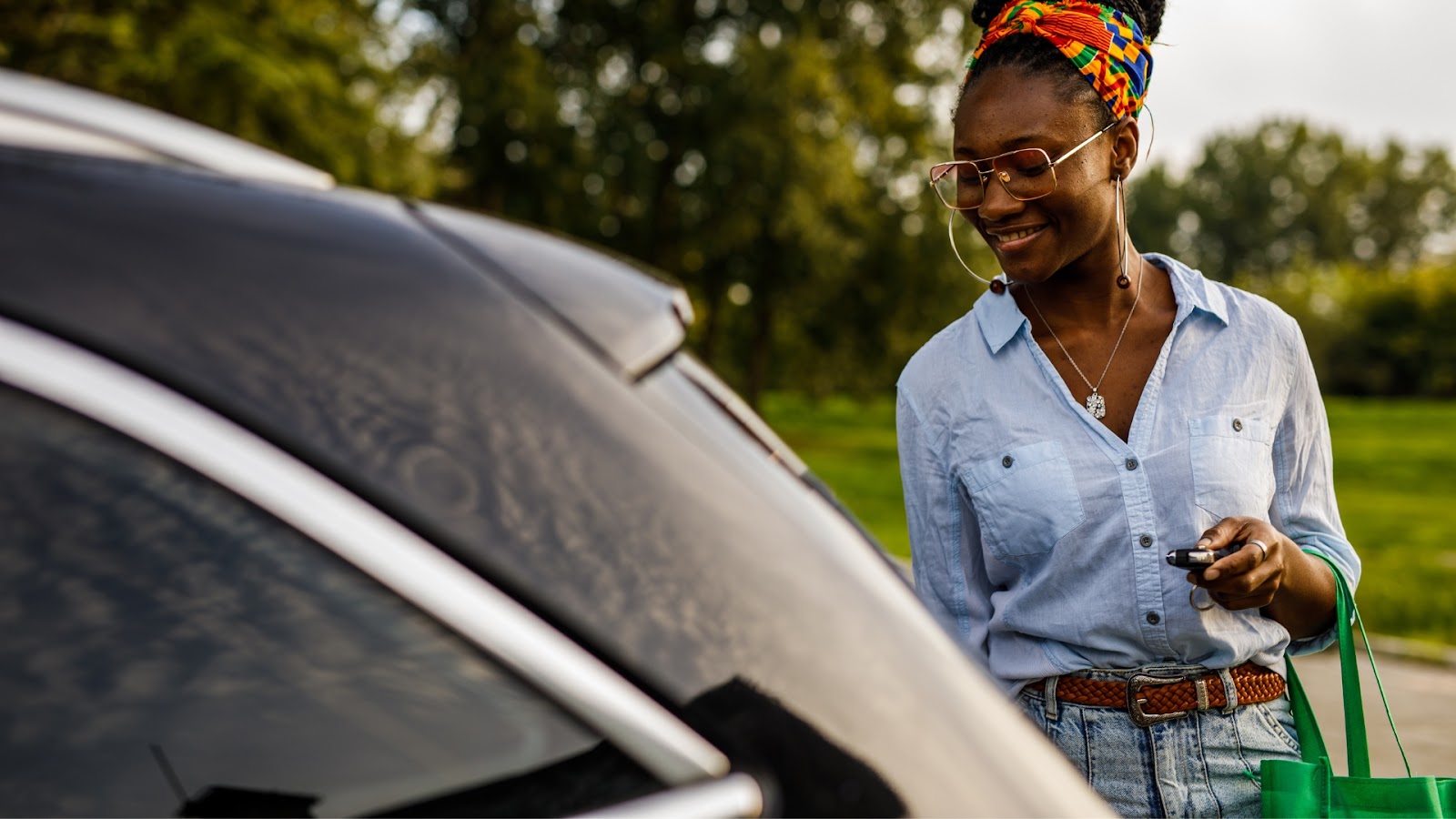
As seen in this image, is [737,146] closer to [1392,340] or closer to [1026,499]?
[1026,499]

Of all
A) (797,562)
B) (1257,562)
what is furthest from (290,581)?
(1257,562)

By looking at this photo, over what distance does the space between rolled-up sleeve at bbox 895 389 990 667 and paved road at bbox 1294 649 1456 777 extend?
14.5ft

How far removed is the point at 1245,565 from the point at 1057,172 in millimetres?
718

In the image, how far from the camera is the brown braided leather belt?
202 cm

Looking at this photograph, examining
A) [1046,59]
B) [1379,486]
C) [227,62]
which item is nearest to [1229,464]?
[1046,59]

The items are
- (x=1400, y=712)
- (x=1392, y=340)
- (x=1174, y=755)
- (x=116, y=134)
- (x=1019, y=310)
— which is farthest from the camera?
(x=1392, y=340)

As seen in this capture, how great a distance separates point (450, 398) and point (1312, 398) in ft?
5.66

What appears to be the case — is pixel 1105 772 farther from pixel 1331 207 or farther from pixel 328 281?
pixel 1331 207

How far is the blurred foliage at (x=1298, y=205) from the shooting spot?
10531cm

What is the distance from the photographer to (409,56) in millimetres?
24188

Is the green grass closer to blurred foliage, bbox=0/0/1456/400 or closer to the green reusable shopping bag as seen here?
blurred foliage, bbox=0/0/1456/400

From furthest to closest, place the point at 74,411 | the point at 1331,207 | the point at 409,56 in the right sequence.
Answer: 1. the point at 1331,207
2. the point at 409,56
3. the point at 74,411

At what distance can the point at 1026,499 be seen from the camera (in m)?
2.08

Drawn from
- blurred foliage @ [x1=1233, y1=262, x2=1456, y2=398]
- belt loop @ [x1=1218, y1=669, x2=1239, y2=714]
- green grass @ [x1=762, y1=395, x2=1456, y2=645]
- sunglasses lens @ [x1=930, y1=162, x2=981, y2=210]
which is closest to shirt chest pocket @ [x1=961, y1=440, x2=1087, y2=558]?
belt loop @ [x1=1218, y1=669, x2=1239, y2=714]
